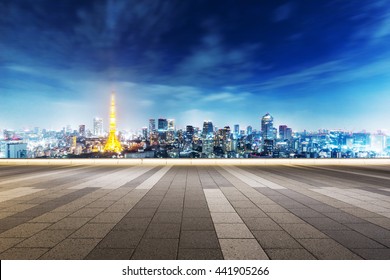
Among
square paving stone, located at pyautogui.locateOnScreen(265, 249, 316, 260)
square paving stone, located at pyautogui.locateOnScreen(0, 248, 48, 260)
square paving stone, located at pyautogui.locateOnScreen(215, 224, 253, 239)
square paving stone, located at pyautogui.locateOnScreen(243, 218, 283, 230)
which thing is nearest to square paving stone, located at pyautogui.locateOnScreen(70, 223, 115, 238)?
square paving stone, located at pyautogui.locateOnScreen(0, 248, 48, 260)

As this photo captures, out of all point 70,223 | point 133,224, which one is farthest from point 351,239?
point 70,223

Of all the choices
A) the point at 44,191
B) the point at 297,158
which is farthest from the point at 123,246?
the point at 297,158

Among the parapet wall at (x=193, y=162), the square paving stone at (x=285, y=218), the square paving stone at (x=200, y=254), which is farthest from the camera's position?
the parapet wall at (x=193, y=162)

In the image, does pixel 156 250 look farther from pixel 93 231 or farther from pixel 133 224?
pixel 93 231

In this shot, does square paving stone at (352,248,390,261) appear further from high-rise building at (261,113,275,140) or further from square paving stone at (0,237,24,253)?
high-rise building at (261,113,275,140)

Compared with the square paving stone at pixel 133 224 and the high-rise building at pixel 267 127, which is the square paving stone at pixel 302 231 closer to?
the square paving stone at pixel 133 224

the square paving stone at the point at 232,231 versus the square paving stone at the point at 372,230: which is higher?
the square paving stone at the point at 372,230

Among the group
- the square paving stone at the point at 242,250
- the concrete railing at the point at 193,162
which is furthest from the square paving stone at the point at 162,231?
the concrete railing at the point at 193,162
